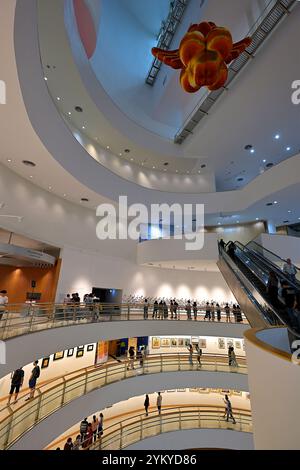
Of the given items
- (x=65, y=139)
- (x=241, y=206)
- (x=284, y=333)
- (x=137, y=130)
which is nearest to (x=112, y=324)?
(x=284, y=333)

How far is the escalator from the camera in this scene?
4.09 m

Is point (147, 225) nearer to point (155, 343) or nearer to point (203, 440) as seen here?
point (155, 343)

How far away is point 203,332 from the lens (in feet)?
34.1

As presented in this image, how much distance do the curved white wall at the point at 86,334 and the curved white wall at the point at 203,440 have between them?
11.8 ft

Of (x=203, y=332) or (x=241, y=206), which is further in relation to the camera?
(x=241, y=206)

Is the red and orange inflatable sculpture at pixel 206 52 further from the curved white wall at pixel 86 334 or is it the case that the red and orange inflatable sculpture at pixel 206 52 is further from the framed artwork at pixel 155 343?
the framed artwork at pixel 155 343

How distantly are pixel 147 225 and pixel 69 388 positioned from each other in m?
11.4

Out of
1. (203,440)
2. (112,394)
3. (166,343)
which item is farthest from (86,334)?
(166,343)

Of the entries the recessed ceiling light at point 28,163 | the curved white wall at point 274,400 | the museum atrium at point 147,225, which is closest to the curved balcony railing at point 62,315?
the museum atrium at point 147,225

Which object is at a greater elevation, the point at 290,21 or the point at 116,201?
the point at 290,21

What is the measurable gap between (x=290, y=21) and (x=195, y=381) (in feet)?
50.8

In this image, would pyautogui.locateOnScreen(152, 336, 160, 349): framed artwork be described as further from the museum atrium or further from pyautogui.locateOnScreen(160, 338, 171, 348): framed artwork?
pyautogui.locateOnScreen(160, 338, 171, 348): framed artwork

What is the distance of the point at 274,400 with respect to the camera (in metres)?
2.02
